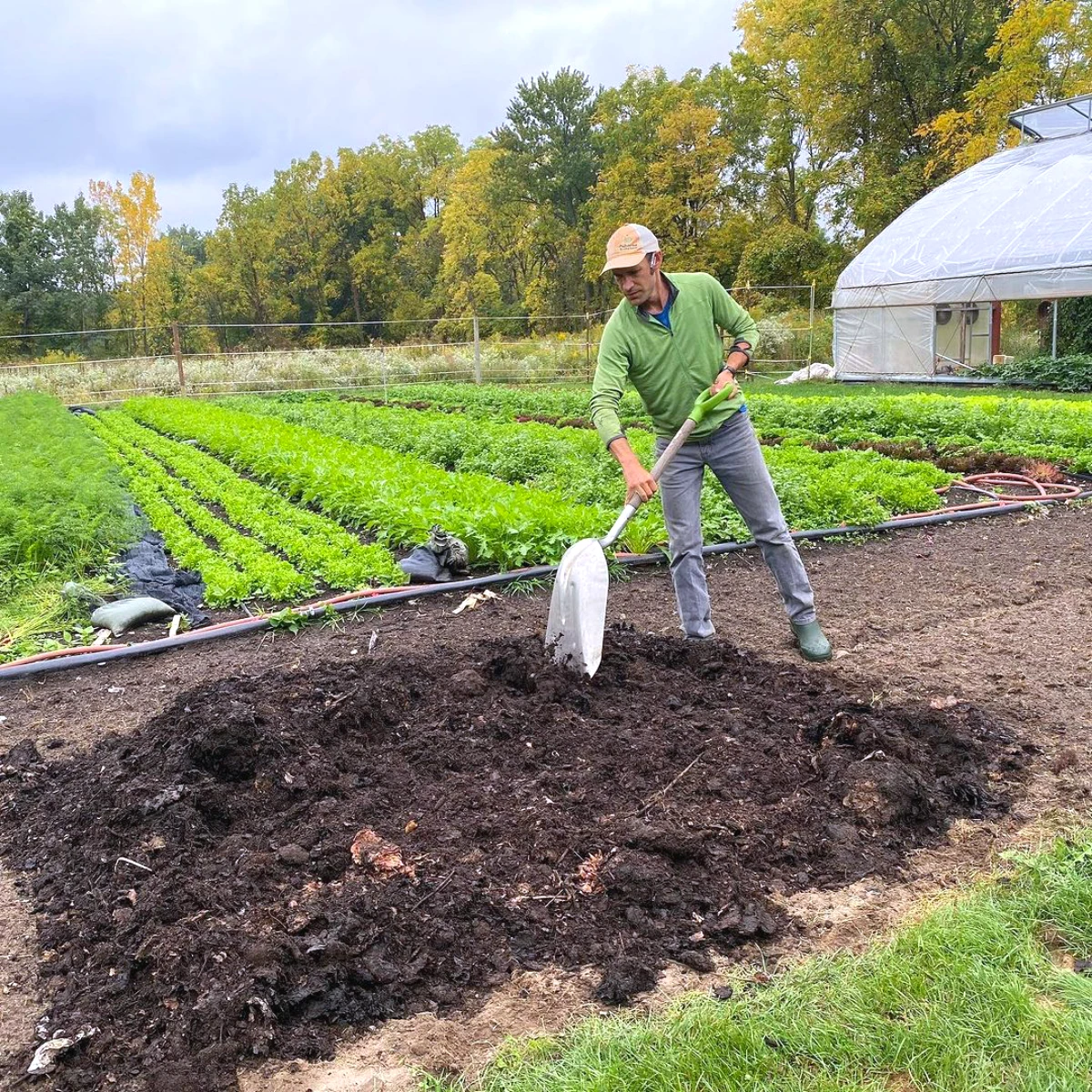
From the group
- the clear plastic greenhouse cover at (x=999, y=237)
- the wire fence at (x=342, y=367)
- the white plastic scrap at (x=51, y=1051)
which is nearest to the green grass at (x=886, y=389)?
the clear plastic greenhouse cover at (x=999, y=237)

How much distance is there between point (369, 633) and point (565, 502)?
2.76m

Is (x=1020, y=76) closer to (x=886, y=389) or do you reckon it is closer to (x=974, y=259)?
Result: (x=974, y=259)

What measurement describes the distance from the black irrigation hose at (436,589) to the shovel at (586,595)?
1949mm

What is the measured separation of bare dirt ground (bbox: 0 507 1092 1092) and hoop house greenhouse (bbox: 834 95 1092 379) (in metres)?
14.8

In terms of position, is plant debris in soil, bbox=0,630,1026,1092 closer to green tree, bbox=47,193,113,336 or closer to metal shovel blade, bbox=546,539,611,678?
metal shovel blade, bbox=546,539,611,678

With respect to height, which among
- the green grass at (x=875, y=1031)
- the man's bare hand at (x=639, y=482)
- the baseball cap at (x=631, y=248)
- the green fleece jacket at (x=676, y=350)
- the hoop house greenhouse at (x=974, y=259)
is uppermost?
the hoop house greenhouse at (x=974, y=259)

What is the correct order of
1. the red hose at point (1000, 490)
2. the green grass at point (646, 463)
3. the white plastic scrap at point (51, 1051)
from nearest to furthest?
the white plastic scrap at point (51, 1051), the green grass at point (646, 463), the red hose at point (1000, 490)

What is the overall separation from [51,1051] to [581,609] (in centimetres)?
260

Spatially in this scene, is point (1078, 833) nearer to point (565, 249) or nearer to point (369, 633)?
point (369, 633)

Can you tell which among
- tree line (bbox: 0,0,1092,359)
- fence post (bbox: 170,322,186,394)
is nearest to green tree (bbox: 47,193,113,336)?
tree line (bbox: 0,0,1092,359)

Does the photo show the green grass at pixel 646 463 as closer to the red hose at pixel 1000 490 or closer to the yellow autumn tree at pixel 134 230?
the red hose at pixel 1000 490

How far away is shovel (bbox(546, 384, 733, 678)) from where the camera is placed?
420cm

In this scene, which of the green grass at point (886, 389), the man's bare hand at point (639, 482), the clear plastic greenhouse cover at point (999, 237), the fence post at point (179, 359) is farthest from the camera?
the fence post at point (179, 359)

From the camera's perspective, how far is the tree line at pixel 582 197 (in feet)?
102
